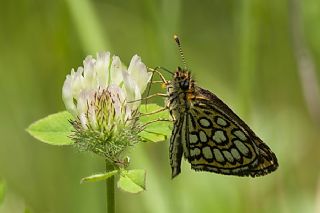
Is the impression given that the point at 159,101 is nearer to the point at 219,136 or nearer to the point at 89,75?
the point at 219,136

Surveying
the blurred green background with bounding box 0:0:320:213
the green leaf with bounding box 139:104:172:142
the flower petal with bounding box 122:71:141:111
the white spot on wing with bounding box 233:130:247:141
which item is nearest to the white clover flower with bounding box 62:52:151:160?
the flower petal with bounding box 122:71:141:111

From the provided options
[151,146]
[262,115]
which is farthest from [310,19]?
[151,146]

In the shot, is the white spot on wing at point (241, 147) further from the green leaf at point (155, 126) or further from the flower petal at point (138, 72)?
the flower petal at point (138, 72)

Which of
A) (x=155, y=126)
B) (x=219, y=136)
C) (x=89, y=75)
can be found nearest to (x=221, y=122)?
(x=219, y=136)

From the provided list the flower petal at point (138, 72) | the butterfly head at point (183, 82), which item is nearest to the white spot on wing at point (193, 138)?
the butterfly head at point (183, 82)

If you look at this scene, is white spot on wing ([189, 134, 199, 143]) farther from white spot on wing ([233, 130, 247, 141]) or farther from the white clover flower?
the white clover flower
